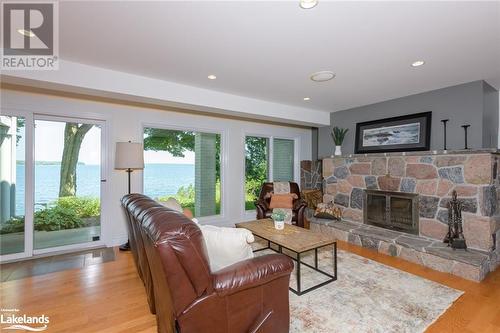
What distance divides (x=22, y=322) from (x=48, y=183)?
2020 millimetres

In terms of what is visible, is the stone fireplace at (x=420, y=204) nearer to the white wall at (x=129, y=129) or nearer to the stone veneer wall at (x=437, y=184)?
the stone veneer wall at (x=437, y=184)

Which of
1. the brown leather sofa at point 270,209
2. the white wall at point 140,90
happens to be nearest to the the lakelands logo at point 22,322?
the white wall at point 140,90

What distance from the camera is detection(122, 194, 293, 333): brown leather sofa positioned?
1.21m

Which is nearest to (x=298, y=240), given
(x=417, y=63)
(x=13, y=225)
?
(x=417, y=63)

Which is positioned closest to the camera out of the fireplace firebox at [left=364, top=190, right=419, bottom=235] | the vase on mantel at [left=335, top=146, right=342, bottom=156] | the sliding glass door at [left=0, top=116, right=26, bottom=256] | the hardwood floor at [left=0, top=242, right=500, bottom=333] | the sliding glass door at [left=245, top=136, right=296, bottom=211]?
the hardwood floor at [left=0, top=242, right=500, bottom=333]

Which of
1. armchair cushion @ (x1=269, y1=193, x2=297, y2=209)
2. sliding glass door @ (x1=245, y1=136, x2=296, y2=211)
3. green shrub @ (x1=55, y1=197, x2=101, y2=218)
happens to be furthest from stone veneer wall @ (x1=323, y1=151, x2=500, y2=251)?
green shrub @ (x1=55, y1=197, x2=101, y2=218)

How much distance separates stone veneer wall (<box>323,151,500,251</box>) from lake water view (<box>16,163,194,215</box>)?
10.3ft

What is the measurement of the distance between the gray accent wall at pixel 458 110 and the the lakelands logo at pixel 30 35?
4622 millimetres

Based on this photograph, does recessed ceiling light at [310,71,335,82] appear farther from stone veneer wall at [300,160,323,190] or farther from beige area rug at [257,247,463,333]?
stone veneer wall at [300,160,323,190]

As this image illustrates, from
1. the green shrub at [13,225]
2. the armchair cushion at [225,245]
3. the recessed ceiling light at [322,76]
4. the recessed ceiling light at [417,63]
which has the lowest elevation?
the green shrub at [13,225]

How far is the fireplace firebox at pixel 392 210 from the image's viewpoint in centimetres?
363

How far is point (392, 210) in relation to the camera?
3.89m

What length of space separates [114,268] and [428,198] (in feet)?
14.6

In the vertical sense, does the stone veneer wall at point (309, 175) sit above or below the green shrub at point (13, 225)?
above
